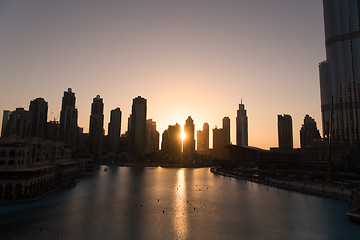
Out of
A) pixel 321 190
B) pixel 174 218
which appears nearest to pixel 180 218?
pixel 174 218

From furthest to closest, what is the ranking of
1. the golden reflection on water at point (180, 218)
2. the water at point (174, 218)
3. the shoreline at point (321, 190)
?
the shoreline at point (321, 190) < the golden reflection on water at point (180, 218) < the water at point (174, 218)

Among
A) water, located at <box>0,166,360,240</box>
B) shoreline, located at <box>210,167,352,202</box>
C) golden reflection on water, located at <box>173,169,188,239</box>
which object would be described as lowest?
golden reflection on water, located at <box>173,169,188,239</box>

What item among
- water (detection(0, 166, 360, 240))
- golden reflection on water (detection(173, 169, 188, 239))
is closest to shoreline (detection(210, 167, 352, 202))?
water (detection(0, 166, 360, 240))

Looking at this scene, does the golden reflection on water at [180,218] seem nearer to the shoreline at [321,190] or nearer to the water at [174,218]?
the water at [174,218]

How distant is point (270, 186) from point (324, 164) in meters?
83.7

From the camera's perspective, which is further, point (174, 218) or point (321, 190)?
point (321, 190)

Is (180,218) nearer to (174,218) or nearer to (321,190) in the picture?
(174,218)

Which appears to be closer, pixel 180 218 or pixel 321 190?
pixel 180 218

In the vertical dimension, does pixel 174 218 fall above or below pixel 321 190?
below

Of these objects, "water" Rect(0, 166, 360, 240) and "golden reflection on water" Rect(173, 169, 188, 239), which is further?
"golden reflection on water" Rect(173, 169, 188, 239)

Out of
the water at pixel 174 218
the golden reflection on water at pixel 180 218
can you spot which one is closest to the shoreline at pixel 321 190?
the water at pixel 174 218

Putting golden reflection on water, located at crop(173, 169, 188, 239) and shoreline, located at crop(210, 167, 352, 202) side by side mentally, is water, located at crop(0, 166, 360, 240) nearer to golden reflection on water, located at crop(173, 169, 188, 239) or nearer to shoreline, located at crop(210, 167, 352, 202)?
golden reflection on water, located at crop(173, 169, 188, 239)

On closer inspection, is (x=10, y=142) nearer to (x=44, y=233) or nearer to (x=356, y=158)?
(x=44, y=233)

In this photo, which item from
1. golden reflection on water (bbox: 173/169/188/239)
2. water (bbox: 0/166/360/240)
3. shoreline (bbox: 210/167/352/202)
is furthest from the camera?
shoreline (bbox: 210/167/352/202)
